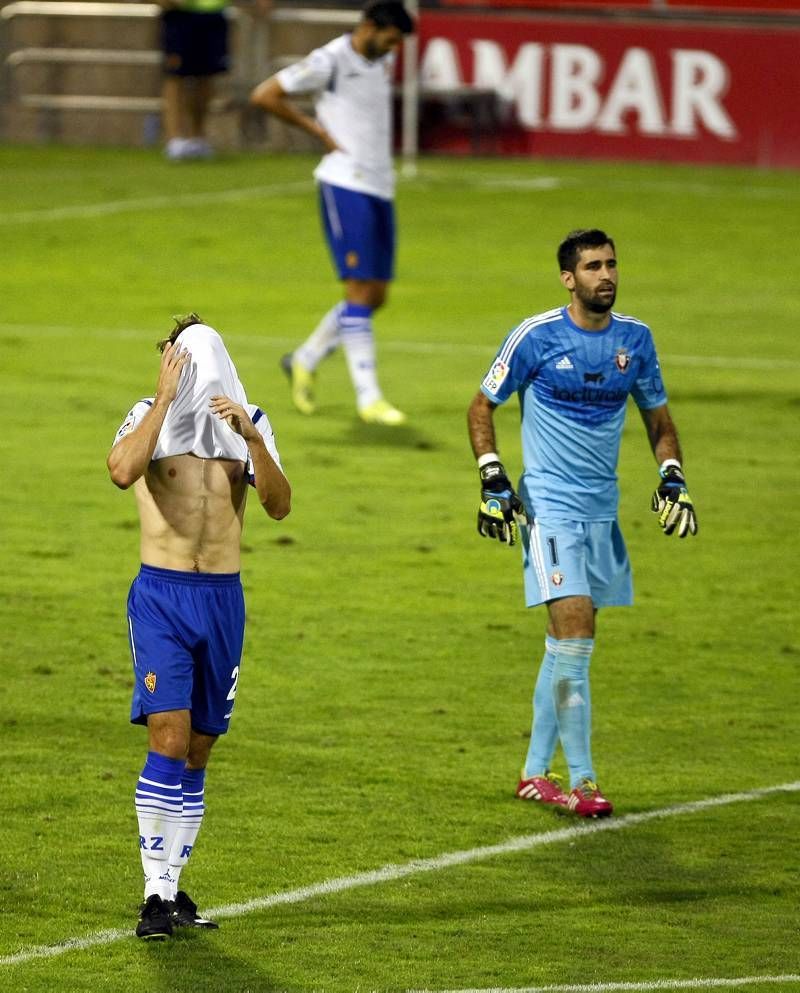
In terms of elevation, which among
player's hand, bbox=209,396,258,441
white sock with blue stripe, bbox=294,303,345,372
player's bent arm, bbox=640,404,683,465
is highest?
player's hand, bbox=209,396,258,441

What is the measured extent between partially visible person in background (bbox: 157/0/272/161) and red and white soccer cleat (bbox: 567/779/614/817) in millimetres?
24347

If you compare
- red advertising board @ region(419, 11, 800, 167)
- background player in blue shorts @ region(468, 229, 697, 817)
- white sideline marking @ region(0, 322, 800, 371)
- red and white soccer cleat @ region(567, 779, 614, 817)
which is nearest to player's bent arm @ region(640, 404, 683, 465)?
background player in blue shorts @ region(468, 229, 697, 817)

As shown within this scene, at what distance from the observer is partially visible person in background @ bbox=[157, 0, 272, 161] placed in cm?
3155

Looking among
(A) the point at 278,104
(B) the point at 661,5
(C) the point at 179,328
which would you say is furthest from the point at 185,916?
(B) the point at 661,5

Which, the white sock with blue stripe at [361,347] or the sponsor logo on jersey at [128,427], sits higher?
the sponsor logo on jersey at [128,427]

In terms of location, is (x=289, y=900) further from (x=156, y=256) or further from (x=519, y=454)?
(x=156, y=256)

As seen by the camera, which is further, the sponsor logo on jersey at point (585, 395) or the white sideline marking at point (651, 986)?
the sponsor logo on jersey at point (585, 395)

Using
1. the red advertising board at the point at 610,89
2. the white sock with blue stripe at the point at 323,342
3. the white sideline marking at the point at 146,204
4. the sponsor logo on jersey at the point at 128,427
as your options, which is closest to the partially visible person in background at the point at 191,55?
the white sideline marking at the point at 146,204

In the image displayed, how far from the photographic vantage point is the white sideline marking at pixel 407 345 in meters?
18.9

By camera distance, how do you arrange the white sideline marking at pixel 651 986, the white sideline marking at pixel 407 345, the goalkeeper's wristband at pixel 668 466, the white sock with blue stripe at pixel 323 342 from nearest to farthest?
the white sideline marking at pixel 651 986 < the goalkeeper's wristband at pixel 668 466 < the white sock with blue stripe at pixel 323 342 < the white sideline marking at pixel 407 345

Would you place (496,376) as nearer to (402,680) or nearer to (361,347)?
(402,680)

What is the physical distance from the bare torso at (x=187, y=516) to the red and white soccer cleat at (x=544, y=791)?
211 centimetres

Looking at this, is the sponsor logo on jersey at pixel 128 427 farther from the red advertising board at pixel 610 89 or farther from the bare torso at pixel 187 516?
the red advertising board at pixel 610 89

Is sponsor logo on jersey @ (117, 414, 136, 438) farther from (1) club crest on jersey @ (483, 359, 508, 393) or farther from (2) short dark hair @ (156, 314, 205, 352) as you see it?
(1) club crest on jersey @ (483, 359, 508, 393)
